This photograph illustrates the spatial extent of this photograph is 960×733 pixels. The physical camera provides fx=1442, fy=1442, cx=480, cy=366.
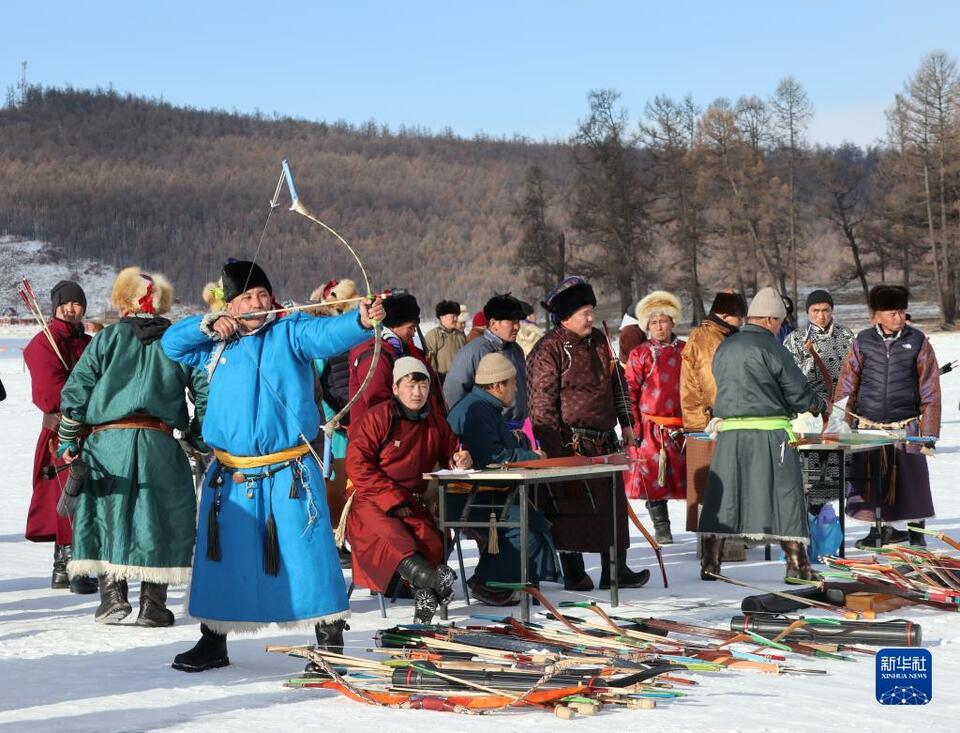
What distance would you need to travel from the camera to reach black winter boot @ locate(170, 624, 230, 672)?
572 cm

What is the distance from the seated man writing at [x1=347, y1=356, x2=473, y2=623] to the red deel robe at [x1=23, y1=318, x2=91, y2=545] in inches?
84.4

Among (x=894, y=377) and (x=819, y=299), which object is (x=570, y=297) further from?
(x=819, y=299)

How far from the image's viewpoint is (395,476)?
7.03m

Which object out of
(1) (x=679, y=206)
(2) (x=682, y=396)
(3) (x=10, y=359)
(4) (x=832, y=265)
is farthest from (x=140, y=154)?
(2) (x=682, y=396)

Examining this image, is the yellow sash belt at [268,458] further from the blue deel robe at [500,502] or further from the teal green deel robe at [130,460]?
the blue deel robe at [500,502]

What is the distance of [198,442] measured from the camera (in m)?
7.15

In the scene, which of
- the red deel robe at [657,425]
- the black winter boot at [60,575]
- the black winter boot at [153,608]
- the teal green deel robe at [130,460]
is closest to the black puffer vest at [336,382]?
the black winter boot at [60,575]

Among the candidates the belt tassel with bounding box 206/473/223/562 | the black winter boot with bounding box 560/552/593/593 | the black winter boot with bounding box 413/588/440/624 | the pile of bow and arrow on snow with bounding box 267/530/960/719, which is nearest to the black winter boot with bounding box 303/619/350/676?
the pile of bow and arrow on snow with bounding box 267/530/960/719

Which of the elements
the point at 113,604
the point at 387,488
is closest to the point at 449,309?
the point at 387,488

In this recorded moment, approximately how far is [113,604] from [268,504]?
1.68m

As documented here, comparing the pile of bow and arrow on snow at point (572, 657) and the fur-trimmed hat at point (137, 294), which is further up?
the fur-trimmed hat at point (137, 294)

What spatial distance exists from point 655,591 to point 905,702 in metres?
2.79

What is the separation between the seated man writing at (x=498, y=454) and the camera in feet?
24.4

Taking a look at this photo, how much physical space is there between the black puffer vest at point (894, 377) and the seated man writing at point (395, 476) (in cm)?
381
